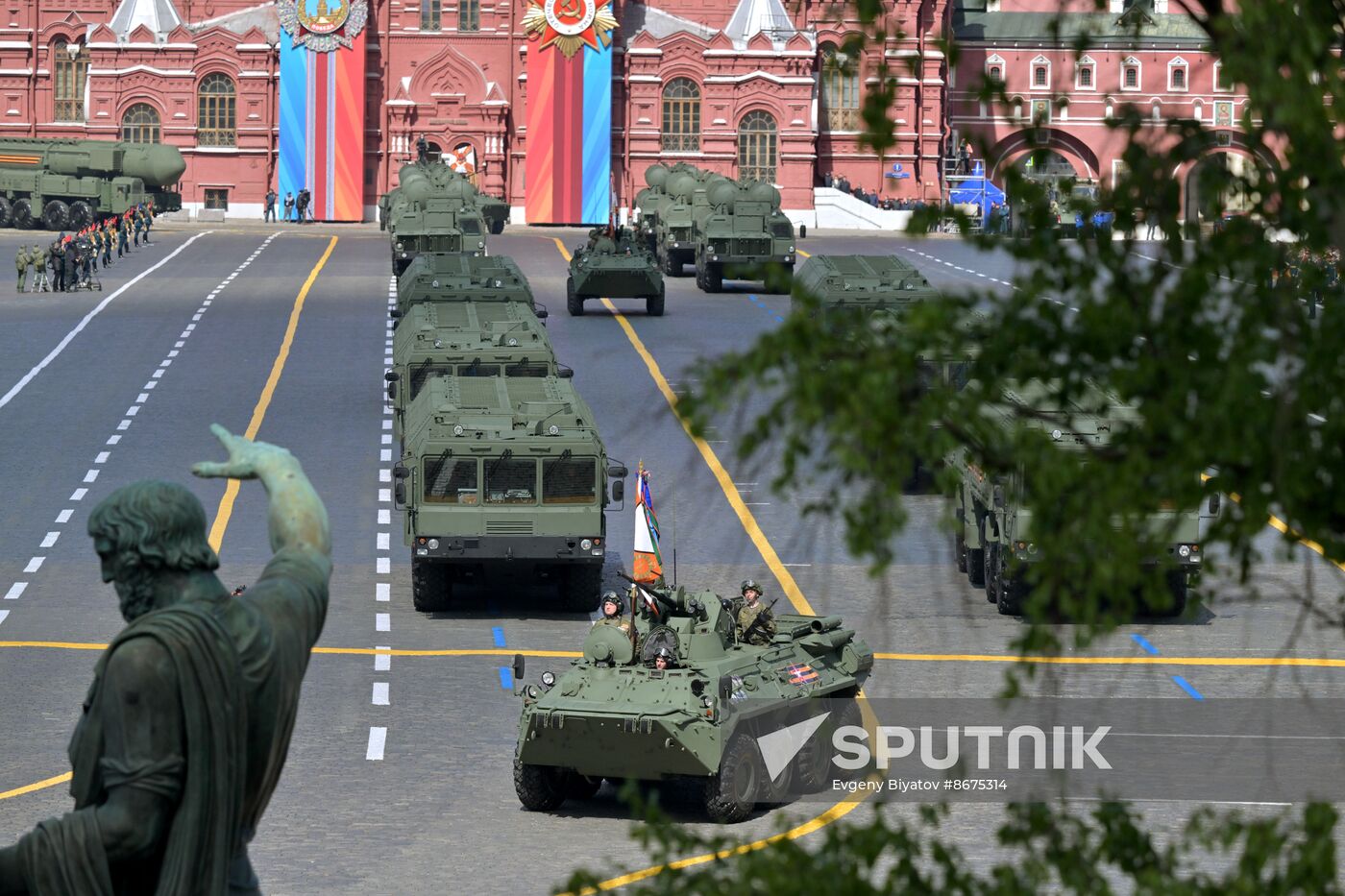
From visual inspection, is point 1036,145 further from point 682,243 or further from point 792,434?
point 682,243

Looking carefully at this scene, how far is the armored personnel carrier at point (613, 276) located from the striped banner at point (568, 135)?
4278 cm

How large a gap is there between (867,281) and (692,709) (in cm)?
2771

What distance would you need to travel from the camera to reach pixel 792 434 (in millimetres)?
6715

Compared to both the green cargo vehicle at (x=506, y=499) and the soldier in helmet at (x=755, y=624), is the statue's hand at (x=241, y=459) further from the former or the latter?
the green cargo vehicle at (x=506, y=499)

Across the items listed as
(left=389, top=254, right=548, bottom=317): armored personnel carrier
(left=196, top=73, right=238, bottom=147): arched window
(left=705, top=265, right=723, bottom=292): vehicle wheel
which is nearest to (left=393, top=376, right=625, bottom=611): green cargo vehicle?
(left=389, top=254, right=548, bottom=317): armored personnel carrier

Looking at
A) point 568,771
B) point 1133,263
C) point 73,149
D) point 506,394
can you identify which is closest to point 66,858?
point 1133,263

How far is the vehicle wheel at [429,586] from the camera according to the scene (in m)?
34.6

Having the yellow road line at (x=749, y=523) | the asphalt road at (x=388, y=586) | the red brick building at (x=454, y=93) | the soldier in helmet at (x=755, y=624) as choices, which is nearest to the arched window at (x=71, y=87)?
the red brick building at (x=454, y=93)

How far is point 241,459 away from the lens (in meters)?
6.98

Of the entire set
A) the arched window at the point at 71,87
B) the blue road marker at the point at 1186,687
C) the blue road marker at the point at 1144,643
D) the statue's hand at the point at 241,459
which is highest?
the arched window at the point at 71,87

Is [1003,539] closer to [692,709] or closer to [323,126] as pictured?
[692,709]

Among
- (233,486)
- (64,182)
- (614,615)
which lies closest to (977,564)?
(614,615)

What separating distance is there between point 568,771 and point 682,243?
175ft

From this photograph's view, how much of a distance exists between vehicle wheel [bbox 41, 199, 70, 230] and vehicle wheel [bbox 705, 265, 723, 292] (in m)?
34.2
